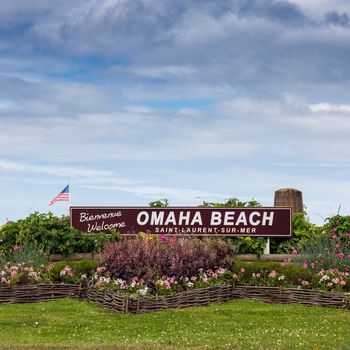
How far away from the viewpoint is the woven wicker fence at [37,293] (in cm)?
1759

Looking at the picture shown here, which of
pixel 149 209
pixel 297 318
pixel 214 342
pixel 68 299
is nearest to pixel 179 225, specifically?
pixel 149 209

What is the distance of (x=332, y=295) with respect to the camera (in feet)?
54.7

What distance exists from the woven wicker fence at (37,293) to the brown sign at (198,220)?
20.2 feet

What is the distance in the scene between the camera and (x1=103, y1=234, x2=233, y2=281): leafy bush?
17.2 meters

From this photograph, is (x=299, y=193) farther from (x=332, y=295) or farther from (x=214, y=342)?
(x=214, y=342)

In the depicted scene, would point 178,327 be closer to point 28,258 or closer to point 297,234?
point 28,258

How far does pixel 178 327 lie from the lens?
13875 millimetres

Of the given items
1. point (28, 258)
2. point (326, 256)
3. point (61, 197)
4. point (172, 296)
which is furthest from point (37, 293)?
point (61, 197)

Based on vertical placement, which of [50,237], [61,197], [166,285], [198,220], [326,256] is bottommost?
[166,285]

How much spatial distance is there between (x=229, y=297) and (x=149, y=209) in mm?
7050

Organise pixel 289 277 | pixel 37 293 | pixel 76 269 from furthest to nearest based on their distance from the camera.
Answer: pixel 76 269
pixel 289 277
pixel 37 293

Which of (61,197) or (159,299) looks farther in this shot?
(61,197)

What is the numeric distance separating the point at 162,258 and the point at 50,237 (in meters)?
6.45

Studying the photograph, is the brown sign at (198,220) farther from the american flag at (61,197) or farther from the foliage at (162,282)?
the foliage at (162,282)
